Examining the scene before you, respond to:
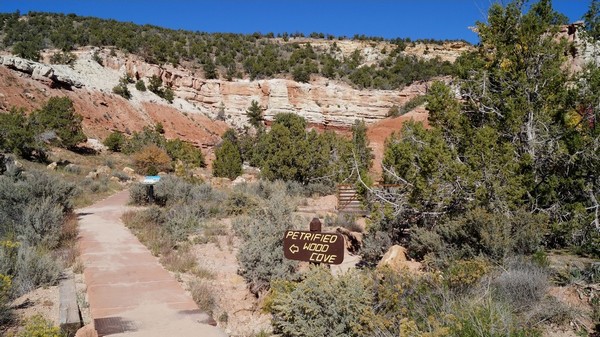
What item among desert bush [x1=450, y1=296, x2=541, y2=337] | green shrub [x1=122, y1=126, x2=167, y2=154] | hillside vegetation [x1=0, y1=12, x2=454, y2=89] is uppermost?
hillside vegetation [x1=0, y1=12, x2=454, y2=89]

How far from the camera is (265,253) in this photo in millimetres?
6949

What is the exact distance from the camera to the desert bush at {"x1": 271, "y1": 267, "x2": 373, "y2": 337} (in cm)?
429

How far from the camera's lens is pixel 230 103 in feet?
159

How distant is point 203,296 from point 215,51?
53930 millimetres

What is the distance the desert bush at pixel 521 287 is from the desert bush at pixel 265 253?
3.04 metres

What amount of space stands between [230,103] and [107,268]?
1698 inches

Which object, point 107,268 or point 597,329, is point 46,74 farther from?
point 597,329

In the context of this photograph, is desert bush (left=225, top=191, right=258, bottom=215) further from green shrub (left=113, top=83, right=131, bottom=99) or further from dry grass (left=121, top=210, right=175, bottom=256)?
green shrub (left=113, top=83, right=131, bottom=99)

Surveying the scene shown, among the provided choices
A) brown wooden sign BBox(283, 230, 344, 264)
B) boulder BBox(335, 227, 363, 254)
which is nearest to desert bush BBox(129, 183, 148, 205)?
boulder BBox(335, 227, 363, 254)

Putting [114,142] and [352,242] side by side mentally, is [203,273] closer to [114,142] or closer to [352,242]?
[352,242]

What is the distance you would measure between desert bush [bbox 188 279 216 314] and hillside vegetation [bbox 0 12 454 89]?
4052cm

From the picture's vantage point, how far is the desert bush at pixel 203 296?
5629mm

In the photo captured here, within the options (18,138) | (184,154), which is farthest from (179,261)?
(184,154)

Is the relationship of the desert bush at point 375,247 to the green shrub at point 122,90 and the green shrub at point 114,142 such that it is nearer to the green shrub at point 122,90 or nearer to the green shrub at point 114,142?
the green shrub at point 114,142
